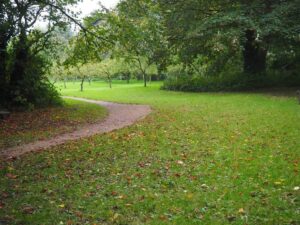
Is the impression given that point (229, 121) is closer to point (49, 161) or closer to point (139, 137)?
point (139, 137)

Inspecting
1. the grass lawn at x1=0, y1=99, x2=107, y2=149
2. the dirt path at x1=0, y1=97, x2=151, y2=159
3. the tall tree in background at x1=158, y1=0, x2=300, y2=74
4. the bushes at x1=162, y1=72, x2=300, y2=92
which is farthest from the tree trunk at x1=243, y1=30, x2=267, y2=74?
the grass lawn at x1=0, y1=99, x2=107, y2=149

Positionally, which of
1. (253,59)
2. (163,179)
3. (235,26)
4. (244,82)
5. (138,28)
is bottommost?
(163,179)

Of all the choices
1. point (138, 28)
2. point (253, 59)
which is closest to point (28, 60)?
point (138, 28)

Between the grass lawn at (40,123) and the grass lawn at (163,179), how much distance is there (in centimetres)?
238

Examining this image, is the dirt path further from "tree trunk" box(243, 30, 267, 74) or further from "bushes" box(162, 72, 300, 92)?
"tree trunk" box(243, 30, 267, 74)

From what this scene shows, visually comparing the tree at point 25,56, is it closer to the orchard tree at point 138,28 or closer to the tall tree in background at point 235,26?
the orchard tree at point 138,28

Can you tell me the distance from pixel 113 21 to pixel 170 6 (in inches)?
545

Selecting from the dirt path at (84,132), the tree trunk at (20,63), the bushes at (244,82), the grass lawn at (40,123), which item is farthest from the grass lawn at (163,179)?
the bushes at (244,82)

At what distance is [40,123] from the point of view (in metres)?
16.7

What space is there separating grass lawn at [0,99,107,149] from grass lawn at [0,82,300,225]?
2.38 meters

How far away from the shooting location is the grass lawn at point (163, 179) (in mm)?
6191

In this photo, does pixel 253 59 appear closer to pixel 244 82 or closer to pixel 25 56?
pixel 244 82

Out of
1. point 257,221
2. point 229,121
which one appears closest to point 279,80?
point 229,121

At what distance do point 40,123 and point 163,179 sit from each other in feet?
33.6
